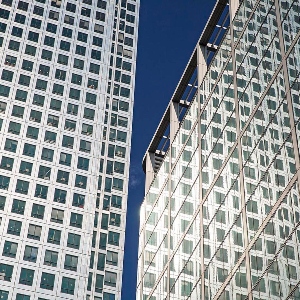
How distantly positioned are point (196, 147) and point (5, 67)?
5507 cm

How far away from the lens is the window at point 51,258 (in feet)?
328

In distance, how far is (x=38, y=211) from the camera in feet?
340

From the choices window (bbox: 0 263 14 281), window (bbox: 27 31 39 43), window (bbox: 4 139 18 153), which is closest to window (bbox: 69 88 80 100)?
window (bbox: 27 31 39 43)

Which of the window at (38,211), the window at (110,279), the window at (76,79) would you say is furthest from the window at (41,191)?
the window at (76,79)

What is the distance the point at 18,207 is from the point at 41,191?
14.7 ft

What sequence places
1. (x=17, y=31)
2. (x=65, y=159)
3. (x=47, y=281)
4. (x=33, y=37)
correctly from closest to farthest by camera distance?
(x=47, y=281) < (x=65, y=159) < (x=17, y=31) < (x=33, y=37)

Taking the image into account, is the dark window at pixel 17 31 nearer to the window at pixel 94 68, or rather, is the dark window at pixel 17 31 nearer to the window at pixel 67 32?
the window at pixel 67 32

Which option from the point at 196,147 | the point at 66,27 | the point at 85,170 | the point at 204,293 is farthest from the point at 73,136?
the point at 204,293

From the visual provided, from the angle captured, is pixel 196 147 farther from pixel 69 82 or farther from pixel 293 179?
pixel 69 82

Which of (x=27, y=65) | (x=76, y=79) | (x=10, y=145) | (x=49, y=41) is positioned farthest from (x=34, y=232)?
(x=49, y=41)

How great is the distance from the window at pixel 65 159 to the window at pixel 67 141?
182cm

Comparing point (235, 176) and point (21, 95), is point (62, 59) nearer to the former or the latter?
point (21, 95)

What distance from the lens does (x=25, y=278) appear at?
97125 millimetres

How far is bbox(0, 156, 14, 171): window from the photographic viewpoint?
10544 cm
